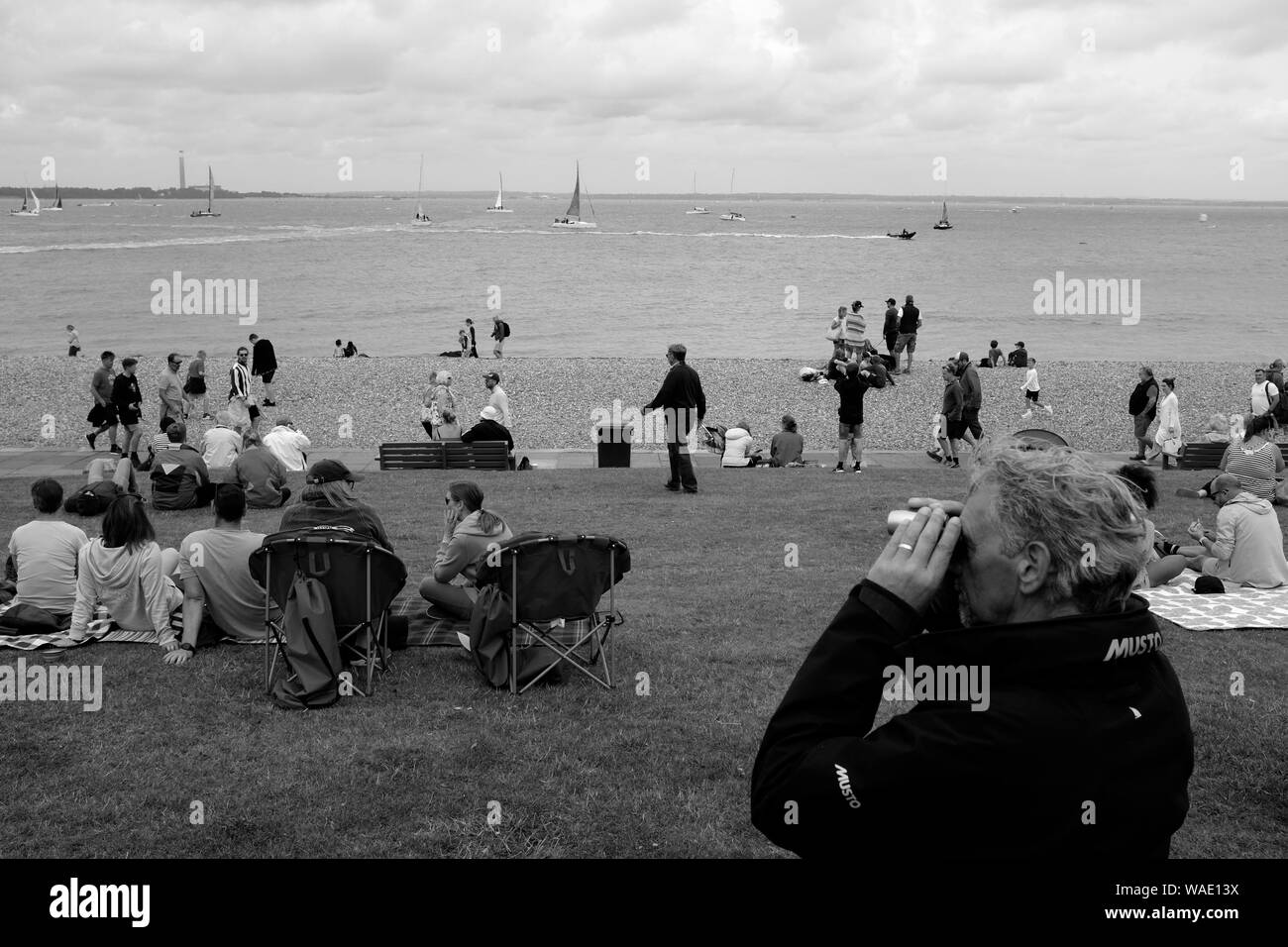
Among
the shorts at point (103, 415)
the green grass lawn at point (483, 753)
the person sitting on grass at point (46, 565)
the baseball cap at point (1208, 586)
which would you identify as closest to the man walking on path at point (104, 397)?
the shorts at point (103, 415)

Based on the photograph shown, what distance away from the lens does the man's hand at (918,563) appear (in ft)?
5.80

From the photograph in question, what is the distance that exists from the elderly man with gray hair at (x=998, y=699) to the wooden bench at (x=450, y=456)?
14.7 m

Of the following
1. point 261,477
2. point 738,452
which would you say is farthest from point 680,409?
point 261,477

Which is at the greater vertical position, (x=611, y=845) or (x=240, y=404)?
(x=240, y=404)

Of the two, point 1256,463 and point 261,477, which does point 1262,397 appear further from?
point 261,477

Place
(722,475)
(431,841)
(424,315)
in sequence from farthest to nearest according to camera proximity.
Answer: (424,315), (722,475), (431,841)

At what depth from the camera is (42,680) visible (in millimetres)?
6586

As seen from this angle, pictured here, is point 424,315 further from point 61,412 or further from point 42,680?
point 42,680

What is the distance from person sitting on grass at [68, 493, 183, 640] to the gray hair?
6705 mm

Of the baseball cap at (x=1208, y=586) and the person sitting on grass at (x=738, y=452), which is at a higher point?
the person sitting on grass at (x=738, y=452)

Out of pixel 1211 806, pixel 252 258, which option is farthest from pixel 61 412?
pixel 252 258

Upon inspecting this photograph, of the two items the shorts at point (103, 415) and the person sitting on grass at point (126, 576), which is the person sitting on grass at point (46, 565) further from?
the shorts at point (103, 415)
